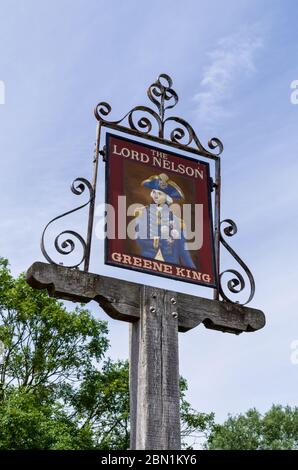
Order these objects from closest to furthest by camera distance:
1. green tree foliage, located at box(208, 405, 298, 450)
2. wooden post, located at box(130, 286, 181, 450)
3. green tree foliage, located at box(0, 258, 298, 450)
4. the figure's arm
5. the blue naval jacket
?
1. wooden post, located at box(130, 286, 181, 450)
2. the blue naval jacket
3. the figure's arm
4. green tree foliage, located at box(0, 258, 298, 450)
5. green tree foliage, located at box(208, 405, 298, 450)

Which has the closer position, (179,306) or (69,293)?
(69,293)

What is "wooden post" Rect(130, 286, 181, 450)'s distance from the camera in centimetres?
622

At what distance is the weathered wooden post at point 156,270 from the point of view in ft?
20.8

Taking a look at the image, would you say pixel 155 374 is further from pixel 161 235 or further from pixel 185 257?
pixel 161 235

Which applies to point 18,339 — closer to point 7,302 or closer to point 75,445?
point 7,302

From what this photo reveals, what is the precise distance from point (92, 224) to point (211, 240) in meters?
1.30

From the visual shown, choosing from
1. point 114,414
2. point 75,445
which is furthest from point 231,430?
point 75,445

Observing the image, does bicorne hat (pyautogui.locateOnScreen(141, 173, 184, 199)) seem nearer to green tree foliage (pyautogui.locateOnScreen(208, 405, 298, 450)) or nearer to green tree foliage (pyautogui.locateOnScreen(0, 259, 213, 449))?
green tree foliage (pyautogui.locateOnScreen(0, 259, 213, 449))

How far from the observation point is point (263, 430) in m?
37.8

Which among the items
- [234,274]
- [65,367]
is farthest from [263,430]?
[234,274]

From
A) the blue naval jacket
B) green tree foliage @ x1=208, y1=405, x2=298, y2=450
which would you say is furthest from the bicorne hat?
green tree foliage @ x1=208, y1=405, x2=298, y2=450

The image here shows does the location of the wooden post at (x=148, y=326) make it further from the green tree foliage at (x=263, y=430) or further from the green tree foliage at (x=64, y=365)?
the green tree foliage at (x=263, y=430)

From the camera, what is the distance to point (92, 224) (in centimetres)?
683

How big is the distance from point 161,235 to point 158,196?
39 cm
